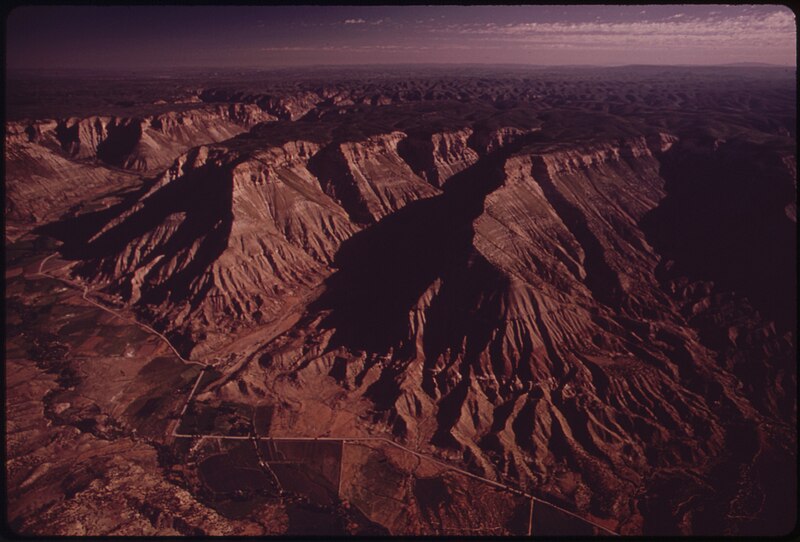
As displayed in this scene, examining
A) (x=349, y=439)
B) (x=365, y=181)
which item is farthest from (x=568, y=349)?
(x=365, y=181)

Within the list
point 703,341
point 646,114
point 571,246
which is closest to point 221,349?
point 571,246

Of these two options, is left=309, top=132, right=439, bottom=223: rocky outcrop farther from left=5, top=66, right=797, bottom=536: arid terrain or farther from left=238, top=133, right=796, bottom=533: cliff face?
left=238, top=133, right=796, bottom=533: cliff face

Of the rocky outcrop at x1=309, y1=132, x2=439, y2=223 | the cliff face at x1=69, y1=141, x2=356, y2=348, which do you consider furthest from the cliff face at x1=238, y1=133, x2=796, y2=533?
the rocky outcrop at x1=309, y1=132, x2=439, y2=223

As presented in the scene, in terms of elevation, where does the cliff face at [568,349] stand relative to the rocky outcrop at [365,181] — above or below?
below

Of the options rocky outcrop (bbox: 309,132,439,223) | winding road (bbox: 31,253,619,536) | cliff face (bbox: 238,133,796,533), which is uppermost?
rocky outcrop (bbox: 309,132,439,223)

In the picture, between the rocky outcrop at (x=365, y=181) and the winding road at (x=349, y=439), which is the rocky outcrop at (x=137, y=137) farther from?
the winding road at (x=349, y=439)

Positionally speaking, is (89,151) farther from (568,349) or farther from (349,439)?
(568,349)

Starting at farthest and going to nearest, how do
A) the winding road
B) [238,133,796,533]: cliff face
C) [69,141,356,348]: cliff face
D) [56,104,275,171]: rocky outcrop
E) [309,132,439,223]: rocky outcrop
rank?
[56,104,275,171]: rocky outcrop
[309,132,439,223]: rocky outcrop
[69,141,356,348]: cliff face
[238,133,796,533]: cliff face
the winding road

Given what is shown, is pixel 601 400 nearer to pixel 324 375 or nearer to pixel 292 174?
pixel 324 375

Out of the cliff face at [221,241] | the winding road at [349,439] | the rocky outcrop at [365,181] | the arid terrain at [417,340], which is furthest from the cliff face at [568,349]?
the rocky outcrop at [365,181]
